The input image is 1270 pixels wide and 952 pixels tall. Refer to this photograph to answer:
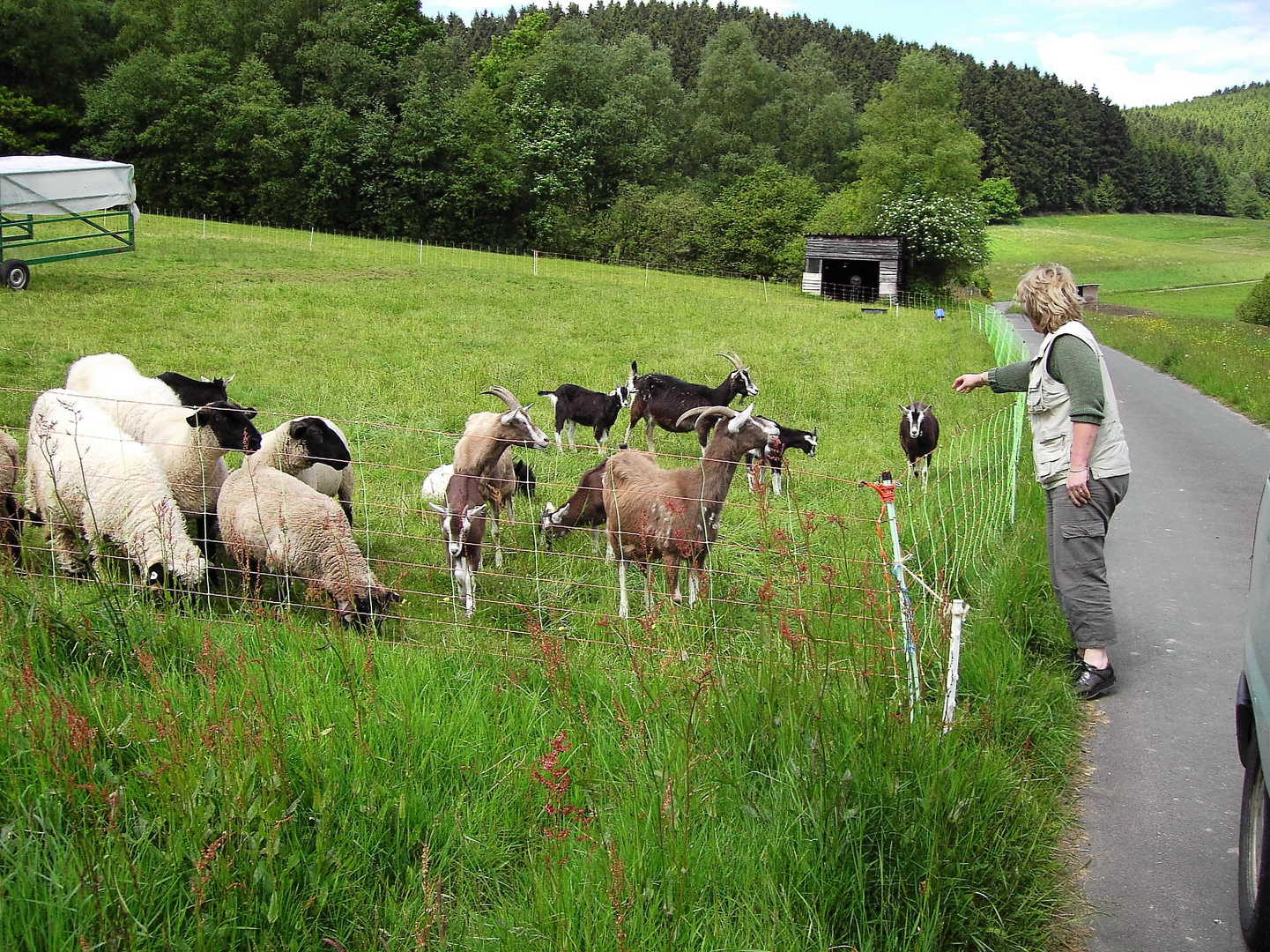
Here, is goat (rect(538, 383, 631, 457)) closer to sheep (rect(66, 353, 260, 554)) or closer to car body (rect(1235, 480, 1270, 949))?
sheep (rect(66, 353, 260, 554))

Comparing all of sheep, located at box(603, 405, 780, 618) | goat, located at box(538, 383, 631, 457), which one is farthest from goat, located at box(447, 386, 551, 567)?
goat, located at box(538, 383, 631, 457)

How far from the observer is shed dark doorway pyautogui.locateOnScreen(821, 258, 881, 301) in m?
46.6

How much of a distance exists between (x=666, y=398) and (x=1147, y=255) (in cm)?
9121

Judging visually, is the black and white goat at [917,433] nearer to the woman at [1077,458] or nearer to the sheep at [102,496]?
the woman at [1077,458]

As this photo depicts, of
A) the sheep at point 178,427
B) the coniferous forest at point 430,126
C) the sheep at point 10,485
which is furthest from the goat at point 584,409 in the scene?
the coniferous forest at point 430,126

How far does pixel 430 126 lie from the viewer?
55.7m

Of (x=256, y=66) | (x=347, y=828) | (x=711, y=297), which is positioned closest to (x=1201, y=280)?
(x=711, y=297)

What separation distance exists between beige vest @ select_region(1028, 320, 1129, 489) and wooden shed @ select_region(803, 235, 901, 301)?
134 feet

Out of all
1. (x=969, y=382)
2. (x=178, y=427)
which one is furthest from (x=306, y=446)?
(x=969, y=382)

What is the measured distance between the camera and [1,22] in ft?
176

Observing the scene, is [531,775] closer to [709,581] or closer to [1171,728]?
[709,581]

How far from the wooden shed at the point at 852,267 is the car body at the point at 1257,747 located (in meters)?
43.2

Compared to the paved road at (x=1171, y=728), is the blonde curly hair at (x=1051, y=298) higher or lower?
higher

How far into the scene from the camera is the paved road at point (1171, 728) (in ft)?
12.4
